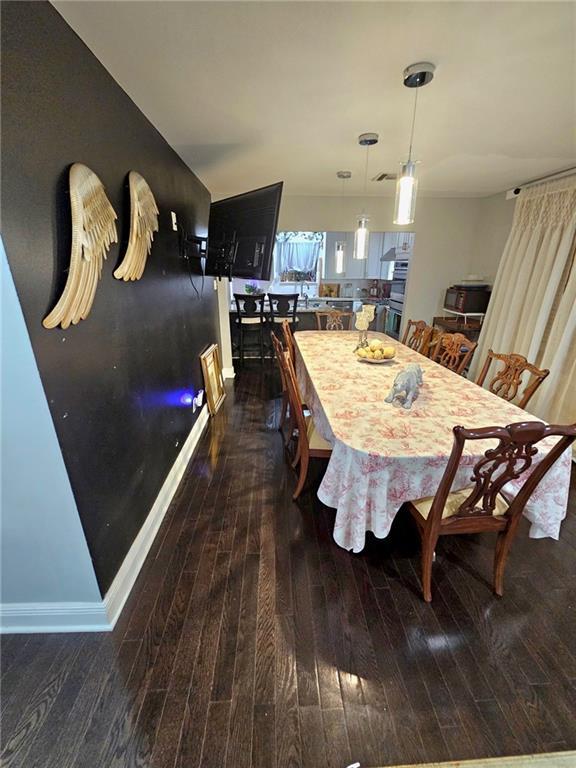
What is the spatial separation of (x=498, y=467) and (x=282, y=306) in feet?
13.5

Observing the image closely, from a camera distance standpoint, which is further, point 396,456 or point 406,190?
point 406,190

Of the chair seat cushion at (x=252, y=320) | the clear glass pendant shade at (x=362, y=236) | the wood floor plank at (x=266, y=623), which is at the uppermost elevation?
the clear glass pendant shade at (x=362, y=236)

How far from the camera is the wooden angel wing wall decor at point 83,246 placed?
113cm

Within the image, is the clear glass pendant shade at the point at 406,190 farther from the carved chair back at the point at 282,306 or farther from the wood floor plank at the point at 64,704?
the carved chair back at the point at 282,306

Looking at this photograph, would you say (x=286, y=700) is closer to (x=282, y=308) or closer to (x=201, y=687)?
(x=201, y=687)

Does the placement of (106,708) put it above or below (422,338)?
below

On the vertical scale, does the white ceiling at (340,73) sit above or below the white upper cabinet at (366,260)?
above

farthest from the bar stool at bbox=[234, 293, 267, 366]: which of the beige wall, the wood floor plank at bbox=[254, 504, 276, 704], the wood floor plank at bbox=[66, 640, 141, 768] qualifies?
the wood floor plank at bbox=[66, 640, 141, 768]

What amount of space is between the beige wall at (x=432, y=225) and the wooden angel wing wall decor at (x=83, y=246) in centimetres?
335

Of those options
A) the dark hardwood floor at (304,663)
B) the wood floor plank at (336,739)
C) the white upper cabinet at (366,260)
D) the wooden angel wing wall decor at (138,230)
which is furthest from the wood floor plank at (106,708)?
the white upper cabinet at (366,260)

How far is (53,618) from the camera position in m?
1.42

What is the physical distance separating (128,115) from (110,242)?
784 millimetres

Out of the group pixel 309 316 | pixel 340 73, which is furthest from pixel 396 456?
pixel 309 316

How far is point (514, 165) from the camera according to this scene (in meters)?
Answer: 2.78
